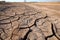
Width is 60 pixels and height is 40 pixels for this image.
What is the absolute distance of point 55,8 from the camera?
101cm

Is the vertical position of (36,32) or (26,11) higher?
(26,11)

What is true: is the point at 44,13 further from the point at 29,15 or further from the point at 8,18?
the point at 8,18

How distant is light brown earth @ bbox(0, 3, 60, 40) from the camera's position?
2.74 feet

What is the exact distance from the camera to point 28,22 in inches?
35.0

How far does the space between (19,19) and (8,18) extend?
0.25 feet

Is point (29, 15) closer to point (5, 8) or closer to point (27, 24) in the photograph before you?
point (27, 24)

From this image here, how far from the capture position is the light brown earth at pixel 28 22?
836 millimetres

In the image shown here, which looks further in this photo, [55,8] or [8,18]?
[55,8]

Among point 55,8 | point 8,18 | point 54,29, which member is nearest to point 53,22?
point 54,29

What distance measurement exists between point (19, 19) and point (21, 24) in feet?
0.14

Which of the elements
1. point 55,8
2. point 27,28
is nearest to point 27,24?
point 27,28

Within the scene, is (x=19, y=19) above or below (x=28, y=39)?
above

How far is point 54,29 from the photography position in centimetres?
88

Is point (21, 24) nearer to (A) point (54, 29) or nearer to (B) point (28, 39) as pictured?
(B) point (28, 39)
